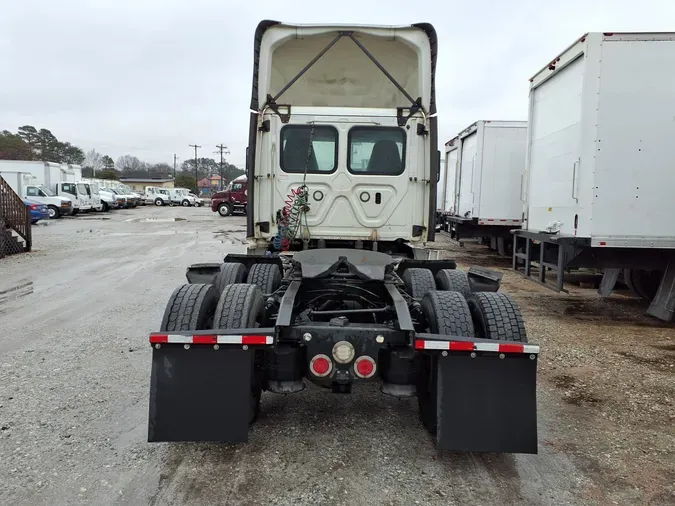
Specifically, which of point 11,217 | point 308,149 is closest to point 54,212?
point 11,217

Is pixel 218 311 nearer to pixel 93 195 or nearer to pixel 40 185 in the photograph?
pixel 40 185

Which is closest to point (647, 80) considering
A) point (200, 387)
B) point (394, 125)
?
point (394, 125)

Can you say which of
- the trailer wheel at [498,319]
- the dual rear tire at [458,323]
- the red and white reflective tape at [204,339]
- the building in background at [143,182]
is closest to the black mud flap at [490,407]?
the dual rear tire at [458,323]

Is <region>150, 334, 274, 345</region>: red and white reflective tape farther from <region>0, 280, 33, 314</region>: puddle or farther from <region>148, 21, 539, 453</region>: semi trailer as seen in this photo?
<region>0, 280, 33, 314</region>: puddle

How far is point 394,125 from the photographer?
5.77 meters

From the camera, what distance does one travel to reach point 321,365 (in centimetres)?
322

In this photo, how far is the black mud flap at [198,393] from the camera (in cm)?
315

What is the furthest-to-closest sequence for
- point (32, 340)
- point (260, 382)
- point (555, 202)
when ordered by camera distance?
point (555, 202) < point (32, 340) < point (260, 382)

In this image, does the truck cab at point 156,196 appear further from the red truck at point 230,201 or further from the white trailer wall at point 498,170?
the white trailer wall at point 498,170

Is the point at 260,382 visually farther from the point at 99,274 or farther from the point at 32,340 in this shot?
the point at 99,274

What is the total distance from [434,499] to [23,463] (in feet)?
8.04

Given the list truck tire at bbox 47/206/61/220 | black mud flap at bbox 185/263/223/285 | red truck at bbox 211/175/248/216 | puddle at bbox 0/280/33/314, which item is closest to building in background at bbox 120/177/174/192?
red truck at bbox 211/175/248/216

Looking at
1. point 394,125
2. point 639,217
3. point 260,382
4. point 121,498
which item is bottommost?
point 121,498

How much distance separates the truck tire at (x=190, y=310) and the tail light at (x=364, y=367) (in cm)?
109
